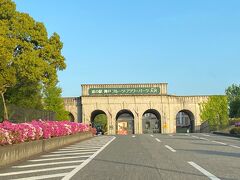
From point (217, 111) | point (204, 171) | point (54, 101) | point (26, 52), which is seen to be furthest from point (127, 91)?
point (204, 171)

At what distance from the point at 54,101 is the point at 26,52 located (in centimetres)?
3557

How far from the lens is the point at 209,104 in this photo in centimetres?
6275

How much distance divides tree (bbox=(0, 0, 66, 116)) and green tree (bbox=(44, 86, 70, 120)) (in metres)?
28.2

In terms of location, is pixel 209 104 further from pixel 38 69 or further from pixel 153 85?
pixel 38 69

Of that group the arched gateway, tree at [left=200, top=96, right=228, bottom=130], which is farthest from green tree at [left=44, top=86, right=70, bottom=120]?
tree at [left=200, top=96, right=228, bottom=130]

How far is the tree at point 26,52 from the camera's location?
89.7ft

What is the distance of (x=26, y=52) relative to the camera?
2922 centimetres

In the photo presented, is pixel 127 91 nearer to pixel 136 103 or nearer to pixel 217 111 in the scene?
pixel 136 103

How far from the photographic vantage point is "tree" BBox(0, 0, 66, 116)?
27.3m

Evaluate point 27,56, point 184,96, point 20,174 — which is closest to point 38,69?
point 27,56

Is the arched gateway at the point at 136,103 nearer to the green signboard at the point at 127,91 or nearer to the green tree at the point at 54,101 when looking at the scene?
the green signboard at the point at 127,91

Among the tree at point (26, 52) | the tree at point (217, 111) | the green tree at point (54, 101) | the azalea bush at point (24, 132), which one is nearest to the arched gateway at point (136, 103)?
the green tree at point (54, 101)

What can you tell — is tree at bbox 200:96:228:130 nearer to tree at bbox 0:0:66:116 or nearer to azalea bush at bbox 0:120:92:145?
tree at bbox 0:0:66:116

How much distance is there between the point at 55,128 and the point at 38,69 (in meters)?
9.21
